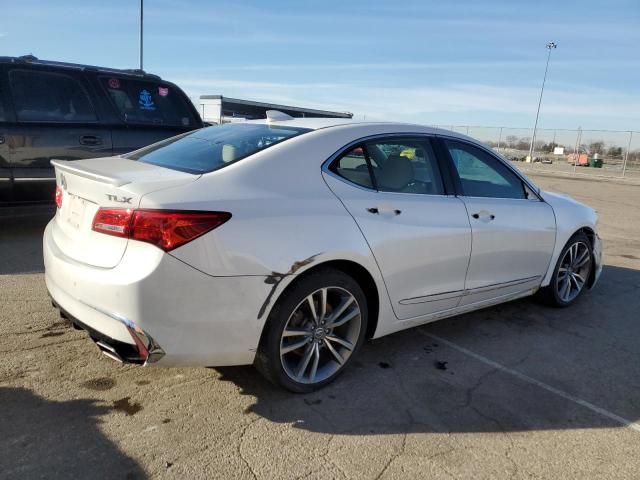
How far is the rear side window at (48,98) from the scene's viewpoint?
591cm

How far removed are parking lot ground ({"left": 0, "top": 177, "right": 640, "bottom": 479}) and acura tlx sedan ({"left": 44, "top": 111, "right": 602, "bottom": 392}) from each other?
0.32 meters

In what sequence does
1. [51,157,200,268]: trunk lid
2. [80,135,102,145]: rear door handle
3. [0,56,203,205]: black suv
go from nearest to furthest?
[51,157,200,268]: trunk lid, [0,56,203,205]: black suv, [80,135,102,145]: rear door handle

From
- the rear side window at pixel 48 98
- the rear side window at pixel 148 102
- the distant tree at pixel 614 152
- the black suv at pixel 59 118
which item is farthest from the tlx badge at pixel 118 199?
the distant tree at pixel 614 152

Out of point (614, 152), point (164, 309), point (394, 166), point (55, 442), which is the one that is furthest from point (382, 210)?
point (614, 152)

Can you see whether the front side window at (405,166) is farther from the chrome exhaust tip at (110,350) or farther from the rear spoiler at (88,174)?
the chrome exhaust tip at (110,350)

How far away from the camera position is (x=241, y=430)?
110 inches

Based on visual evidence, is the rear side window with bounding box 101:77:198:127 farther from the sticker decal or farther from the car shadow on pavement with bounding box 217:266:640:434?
the car shadow on pavement with bounding box 217:266:640:434

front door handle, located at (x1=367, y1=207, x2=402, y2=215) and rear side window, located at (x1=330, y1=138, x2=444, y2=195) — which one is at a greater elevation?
rear side window, located at (x1=330, y1=138, x2=444, y2=195)

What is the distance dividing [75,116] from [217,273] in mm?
4533

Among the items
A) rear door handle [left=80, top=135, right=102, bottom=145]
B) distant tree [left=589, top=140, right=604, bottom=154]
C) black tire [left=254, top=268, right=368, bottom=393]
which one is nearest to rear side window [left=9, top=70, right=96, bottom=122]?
rear door handle [left=80, top=135, right=102, bottom=145]

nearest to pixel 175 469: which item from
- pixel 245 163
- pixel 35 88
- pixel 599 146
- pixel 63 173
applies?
pixel 245 163

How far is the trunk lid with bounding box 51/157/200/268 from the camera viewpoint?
268cm

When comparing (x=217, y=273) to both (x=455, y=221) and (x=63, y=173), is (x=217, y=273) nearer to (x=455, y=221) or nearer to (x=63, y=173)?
(x=63, y=173)

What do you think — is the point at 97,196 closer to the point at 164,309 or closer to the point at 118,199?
the point at 118,199
